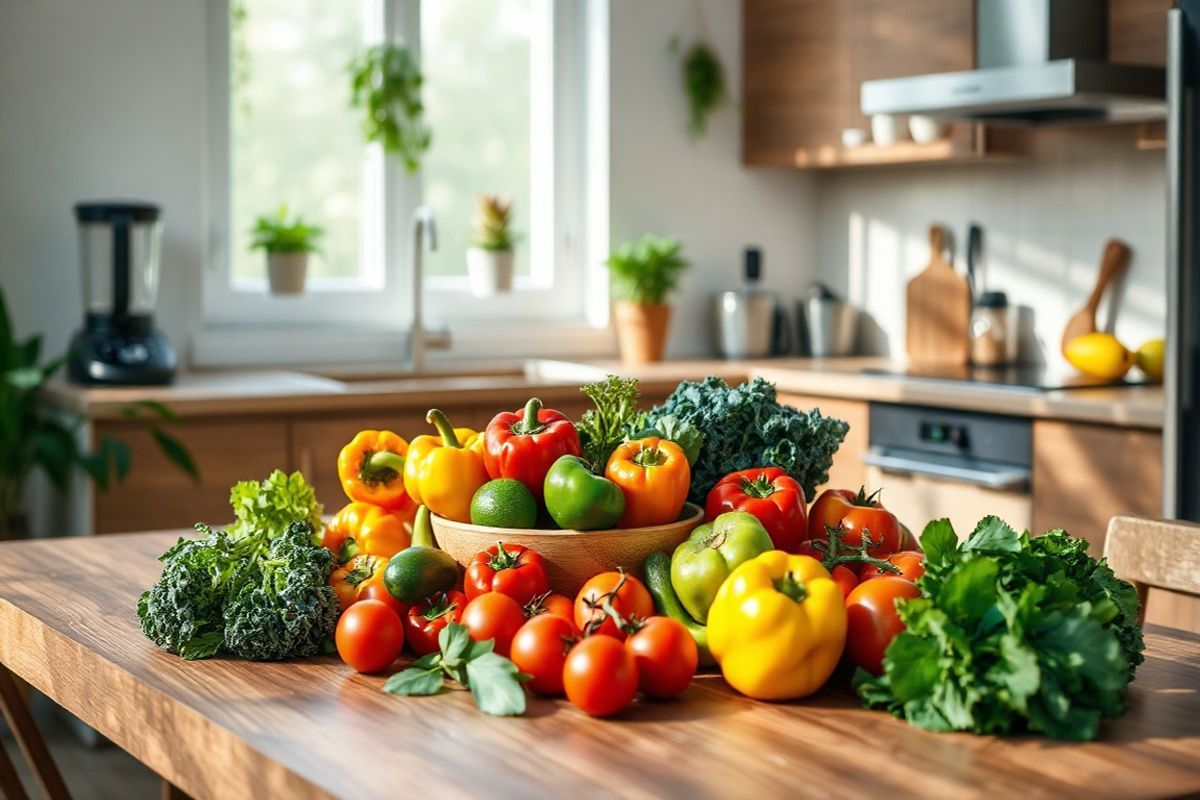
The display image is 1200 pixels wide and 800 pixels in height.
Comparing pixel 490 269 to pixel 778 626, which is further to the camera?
pixel 490 269

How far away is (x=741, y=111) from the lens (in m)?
4.83

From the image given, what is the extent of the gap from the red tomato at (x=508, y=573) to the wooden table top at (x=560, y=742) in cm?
11

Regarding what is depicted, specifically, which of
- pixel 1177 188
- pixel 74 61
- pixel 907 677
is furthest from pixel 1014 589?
pixel 74 61

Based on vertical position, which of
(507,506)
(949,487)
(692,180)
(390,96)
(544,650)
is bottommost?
(949,487)

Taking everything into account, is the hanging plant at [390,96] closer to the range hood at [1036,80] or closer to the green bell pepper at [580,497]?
the range hood at [1036,80]

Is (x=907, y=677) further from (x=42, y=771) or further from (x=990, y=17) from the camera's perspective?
(x=990, y=17)

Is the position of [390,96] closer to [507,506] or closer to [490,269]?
[490,269]

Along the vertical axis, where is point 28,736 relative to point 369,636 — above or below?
below

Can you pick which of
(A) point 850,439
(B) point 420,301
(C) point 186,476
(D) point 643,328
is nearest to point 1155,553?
(A) point 850,439

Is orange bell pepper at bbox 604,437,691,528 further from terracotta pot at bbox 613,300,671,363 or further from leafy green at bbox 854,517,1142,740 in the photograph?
terracotta pot at bbox 613,300,671,363

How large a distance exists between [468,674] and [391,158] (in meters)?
3.30

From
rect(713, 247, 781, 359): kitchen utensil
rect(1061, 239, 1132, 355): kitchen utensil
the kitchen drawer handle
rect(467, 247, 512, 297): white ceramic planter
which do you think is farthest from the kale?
rect(713, 247, 781, 359): kitchen utensil

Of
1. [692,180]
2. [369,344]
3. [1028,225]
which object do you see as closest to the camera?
[1028,225]

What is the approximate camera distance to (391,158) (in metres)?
Result: 4.38
